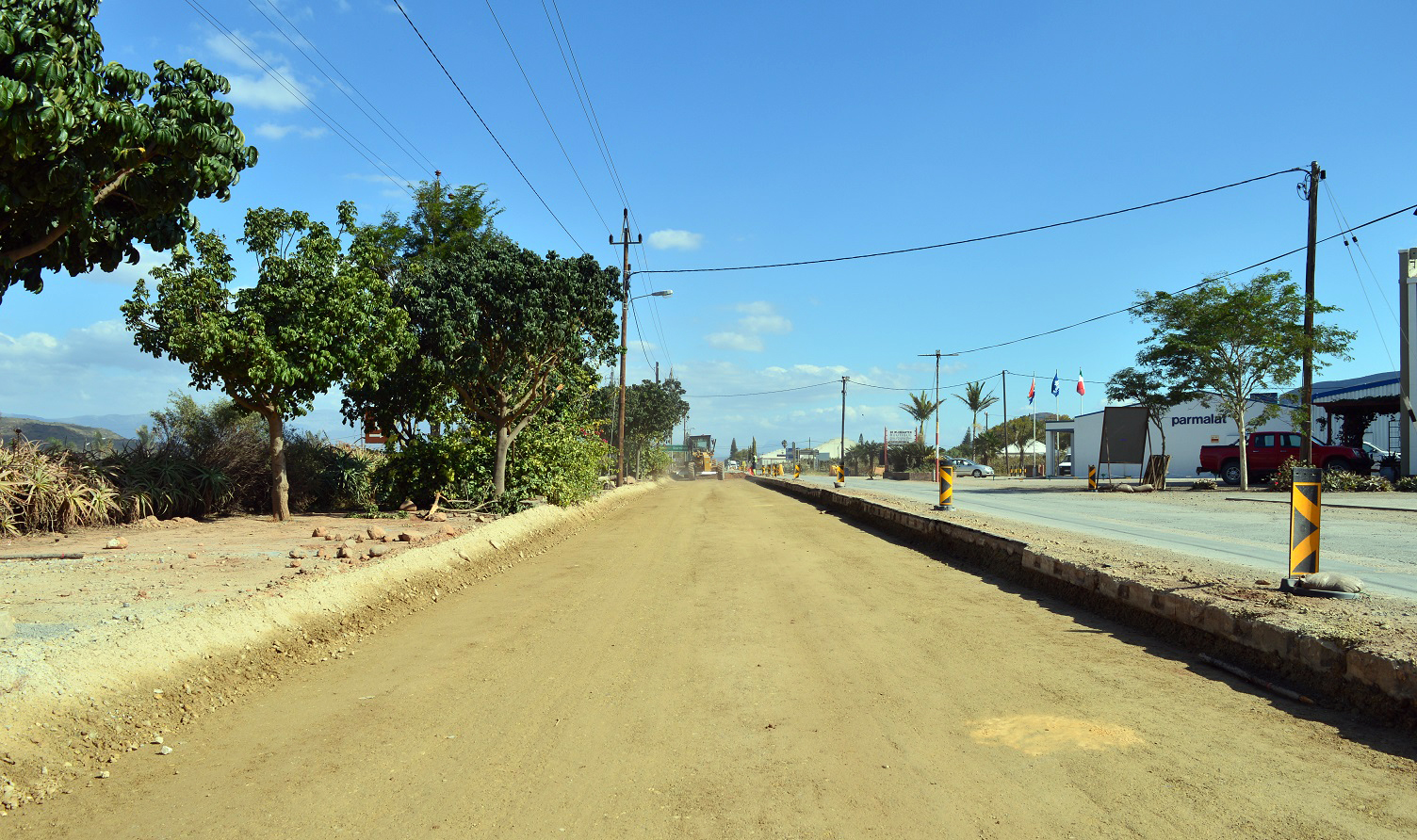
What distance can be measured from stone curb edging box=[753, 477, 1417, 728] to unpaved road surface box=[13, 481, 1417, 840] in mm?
259

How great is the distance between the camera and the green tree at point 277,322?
11.5m

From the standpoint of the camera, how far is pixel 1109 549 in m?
9.95

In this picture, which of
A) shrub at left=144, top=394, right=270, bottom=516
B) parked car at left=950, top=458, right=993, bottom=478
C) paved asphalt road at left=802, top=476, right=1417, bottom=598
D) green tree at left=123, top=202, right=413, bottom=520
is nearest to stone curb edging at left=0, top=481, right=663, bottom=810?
green tree at left=123, top=202, right=413, bottom=520

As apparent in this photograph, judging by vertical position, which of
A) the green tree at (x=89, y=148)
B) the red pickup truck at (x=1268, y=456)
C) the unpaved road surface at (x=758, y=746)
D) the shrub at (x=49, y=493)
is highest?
the green tree at (x=89, y=148)

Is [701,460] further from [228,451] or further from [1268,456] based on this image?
[228,451]

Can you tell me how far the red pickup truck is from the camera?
93.8ft

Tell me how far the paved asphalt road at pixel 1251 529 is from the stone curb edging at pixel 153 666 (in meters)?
9.13

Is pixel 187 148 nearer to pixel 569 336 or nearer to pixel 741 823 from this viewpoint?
pixel 741 823

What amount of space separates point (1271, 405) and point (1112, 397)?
542 centimetres

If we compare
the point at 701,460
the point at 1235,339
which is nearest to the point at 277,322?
the point at 1235,339

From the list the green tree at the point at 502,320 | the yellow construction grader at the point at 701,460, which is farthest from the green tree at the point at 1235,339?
the yellow construction grader at the point at 701,460

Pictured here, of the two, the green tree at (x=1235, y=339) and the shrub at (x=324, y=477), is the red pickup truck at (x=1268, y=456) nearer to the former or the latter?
the green tree at (x=1235, y=339)

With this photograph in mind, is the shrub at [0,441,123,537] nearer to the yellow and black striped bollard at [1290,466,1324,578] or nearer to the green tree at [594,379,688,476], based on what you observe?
the yellow and black striped bollard at [1290,466,1324,578]

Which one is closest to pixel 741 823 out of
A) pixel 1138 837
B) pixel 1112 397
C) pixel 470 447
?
pixel 1138 837
